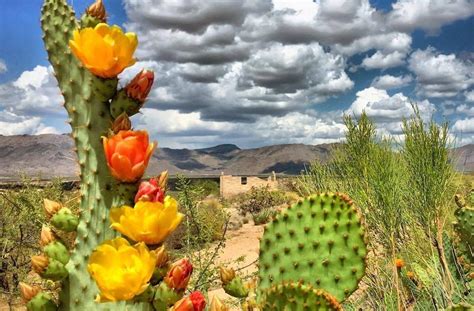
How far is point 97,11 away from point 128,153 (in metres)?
0.64

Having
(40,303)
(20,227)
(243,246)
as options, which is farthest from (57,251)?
(243,246)

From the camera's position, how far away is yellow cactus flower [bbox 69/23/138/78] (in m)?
1.17

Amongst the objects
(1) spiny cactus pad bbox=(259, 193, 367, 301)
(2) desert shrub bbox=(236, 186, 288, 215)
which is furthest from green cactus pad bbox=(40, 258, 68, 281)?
(2) desert shrub bbox=(236, 186, 288, 215)

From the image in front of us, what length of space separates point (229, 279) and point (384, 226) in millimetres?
2591

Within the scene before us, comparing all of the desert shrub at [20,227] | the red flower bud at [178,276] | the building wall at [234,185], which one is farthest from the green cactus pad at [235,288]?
the building wall at [234,185]

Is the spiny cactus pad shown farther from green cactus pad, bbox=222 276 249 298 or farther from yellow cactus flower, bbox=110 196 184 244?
yellow cactus flower, bbox=110 196 184 244

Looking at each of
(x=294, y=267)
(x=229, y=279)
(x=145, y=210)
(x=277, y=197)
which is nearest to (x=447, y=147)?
(x=294, y=267)

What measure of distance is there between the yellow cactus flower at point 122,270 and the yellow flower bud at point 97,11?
2.58 feet

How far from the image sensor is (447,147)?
4.04 metres

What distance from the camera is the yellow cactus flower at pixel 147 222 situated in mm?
981

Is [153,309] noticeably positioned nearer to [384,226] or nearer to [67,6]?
[67,6]

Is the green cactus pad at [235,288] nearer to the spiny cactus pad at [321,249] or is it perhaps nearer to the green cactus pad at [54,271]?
the spiny cactus pad at [321,249]

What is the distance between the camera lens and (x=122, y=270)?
0.94 m

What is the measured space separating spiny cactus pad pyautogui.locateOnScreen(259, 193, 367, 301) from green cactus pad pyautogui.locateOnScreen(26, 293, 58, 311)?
2.64 ft
